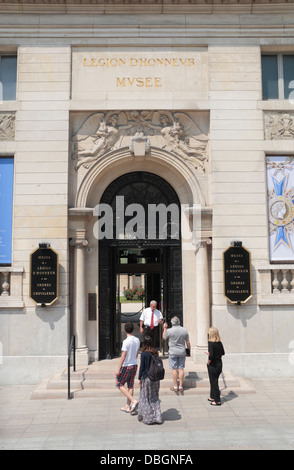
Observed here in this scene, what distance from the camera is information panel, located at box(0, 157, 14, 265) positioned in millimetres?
9305

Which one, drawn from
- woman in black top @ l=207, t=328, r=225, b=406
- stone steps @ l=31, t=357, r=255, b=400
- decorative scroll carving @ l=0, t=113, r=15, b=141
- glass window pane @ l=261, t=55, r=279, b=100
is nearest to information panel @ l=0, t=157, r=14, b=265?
decorative scroll carving @ l=0, t=113, r=15, b=141

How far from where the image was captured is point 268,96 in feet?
33.1

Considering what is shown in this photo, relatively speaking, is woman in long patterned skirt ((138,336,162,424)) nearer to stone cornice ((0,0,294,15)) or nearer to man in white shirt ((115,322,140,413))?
man in white shirt ((115,322,140,413))

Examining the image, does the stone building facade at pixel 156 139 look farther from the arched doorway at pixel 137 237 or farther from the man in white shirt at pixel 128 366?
the man in white shirt at pixel 128 366

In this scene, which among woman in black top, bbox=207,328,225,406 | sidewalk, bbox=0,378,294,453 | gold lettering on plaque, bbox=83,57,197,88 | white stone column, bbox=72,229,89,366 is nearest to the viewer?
sidewalk, bbox=0,378,294,453

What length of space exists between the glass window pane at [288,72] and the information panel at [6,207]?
7.90 meters

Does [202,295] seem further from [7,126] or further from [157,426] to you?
[7,126]

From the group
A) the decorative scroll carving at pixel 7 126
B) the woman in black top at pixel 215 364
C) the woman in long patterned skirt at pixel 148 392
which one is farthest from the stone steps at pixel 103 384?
the decorative scroll carving at pixel 7 126

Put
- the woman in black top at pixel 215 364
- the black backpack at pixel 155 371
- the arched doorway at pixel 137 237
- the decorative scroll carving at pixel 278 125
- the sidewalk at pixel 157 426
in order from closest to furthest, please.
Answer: the sidewalk at pixel 157 426, the black backpack at pixel 155 371, the woman in black top at pixel 215 364, the decorative scroll carving at pixel 278 125, the arched doorway at pixel 137 237

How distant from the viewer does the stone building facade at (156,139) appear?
30.6 feet

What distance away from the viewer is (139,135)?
9797 mm

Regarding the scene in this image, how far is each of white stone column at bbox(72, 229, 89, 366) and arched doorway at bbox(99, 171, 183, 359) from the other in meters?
0.55
